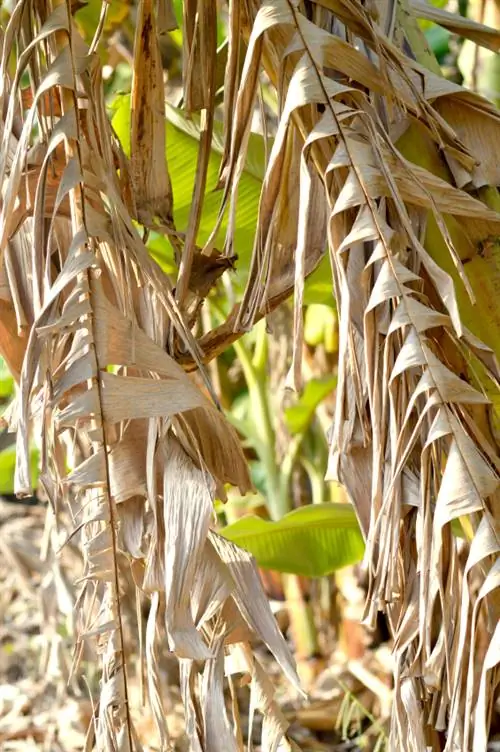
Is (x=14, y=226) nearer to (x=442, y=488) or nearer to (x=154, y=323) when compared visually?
(x=154, y=323)

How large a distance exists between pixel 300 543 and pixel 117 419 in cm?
70

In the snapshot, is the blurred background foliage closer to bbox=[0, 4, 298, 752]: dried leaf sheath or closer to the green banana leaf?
the green banana leaf

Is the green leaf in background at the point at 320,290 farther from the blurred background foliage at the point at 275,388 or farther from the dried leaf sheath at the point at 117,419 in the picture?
the dried leaf sheath at the point at 117,419

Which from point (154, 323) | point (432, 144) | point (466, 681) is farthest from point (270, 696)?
point (432, 144)

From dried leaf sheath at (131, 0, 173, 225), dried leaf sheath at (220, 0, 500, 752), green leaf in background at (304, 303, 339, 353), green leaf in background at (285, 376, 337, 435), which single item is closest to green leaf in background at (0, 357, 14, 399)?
green leaf in background at (285, 376, 337, 435)

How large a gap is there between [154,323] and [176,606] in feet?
0.56

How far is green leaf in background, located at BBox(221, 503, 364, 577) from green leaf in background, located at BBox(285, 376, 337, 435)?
16.4 inches

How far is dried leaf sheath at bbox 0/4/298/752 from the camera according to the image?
0.45m

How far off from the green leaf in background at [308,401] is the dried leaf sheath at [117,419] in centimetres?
97

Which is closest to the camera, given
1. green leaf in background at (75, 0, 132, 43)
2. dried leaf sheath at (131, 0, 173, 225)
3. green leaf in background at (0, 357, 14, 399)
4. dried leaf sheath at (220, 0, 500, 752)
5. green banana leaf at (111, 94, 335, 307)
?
dried leaf sheath at (220, 0, 500, 752)

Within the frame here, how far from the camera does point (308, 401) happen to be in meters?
1.56

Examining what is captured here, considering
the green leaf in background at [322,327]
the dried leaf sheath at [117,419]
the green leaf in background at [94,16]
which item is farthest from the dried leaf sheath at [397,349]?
the green leaf in background at [322,327]

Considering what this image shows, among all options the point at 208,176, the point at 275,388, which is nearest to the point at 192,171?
the point at 208,176

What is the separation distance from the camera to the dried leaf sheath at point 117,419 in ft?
1.47
